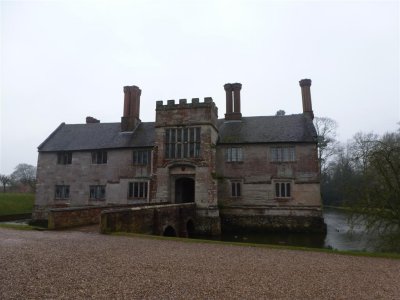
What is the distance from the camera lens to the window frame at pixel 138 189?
26.6 m

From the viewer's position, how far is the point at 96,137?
97.8ft

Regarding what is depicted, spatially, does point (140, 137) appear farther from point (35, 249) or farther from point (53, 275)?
point (53, 275)

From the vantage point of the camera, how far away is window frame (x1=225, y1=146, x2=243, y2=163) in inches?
1032

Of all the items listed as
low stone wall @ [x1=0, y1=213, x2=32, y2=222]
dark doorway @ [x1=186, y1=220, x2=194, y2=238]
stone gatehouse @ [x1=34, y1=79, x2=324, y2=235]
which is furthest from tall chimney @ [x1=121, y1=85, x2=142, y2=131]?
low stone wall @ [x1=0, y1=213, x2=32, y2=222]

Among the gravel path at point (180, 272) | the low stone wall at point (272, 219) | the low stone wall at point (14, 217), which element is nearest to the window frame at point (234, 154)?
the low stone wall at point (272, 219)

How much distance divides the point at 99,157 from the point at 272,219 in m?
15.9

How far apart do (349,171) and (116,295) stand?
151 feet

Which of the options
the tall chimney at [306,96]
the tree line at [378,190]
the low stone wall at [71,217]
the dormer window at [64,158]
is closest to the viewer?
the tree line at [378,190]

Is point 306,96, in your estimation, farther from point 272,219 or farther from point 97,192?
point 97,192

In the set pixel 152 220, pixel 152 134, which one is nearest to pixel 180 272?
pixel 152 220

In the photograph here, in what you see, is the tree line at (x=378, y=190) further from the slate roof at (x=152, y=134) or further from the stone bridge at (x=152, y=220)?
the slate roof at (x=152, y=134)

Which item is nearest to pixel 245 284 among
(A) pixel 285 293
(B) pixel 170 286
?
(A) pixel 285 293

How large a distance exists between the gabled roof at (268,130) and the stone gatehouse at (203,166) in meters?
0.08

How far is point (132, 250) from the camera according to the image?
9.81 metres
